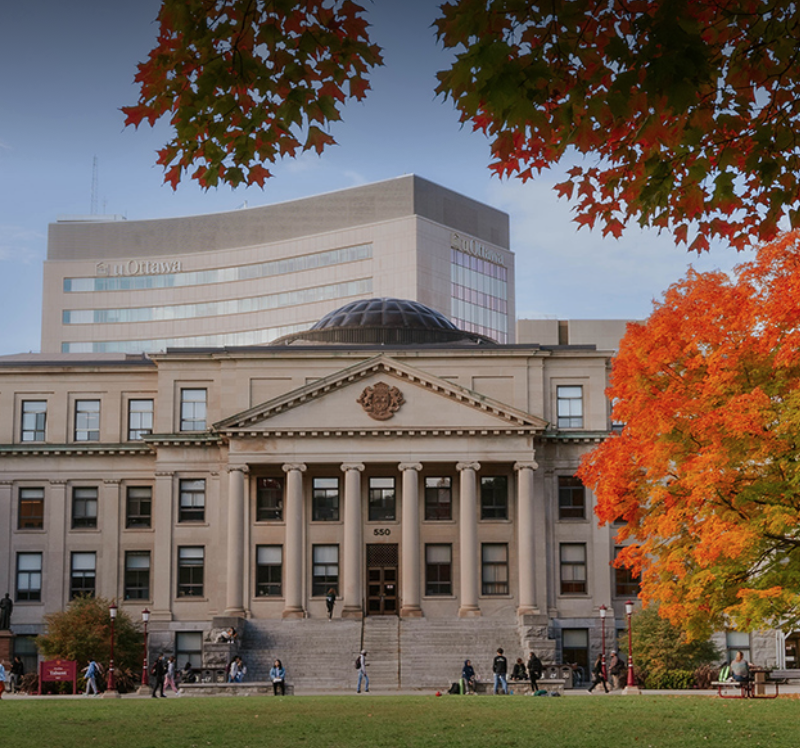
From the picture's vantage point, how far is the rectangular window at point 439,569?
6738 centimetres

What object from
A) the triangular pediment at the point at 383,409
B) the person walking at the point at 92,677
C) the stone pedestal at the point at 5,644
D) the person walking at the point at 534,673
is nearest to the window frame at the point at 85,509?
the stone pedestal at the point at 5,644

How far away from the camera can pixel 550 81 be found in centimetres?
1155

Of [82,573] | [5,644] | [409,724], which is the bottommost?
[5,644]

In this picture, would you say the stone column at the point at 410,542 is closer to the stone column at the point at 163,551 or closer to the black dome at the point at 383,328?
the stone column at the point at 163,551

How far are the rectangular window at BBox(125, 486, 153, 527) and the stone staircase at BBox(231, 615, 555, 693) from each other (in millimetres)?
10623

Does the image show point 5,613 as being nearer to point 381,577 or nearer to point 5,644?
point 5,644

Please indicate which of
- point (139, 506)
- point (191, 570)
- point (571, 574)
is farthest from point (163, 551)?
point (571, 574)

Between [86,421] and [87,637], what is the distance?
665 inches

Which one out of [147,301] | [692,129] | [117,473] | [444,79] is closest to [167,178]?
[444,79]

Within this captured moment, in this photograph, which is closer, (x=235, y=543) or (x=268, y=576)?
(x=235, y=543)

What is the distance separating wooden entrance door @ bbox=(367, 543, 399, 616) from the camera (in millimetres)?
67938

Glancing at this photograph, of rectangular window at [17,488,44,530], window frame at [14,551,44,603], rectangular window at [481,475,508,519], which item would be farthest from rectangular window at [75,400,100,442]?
rectangular window at [481,475,508,519]

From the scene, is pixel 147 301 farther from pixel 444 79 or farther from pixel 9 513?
pixel 444 79

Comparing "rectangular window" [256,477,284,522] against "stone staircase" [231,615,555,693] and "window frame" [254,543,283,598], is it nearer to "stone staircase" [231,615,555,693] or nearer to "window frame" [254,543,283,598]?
"window frame" [254,543,283,598]
